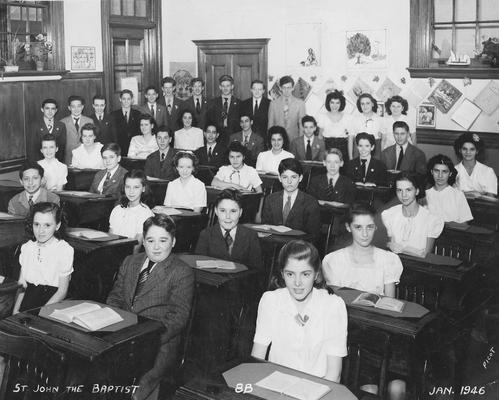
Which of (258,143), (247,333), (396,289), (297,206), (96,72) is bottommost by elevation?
(247,333)

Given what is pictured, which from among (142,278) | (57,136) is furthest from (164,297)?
(57,136)

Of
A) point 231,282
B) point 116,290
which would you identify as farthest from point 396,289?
point 116,290

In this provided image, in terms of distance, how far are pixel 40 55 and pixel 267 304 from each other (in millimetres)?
5611

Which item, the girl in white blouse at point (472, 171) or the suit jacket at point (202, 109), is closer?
the girl in white blouse at point (472, 171)

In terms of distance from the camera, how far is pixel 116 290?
3211 mm

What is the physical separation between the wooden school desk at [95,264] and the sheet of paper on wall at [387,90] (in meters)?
4.47

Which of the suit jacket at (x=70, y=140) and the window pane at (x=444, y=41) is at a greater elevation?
the window pane at (x=444, y=41)

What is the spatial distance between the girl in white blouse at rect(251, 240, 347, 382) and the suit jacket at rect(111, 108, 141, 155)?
5.34 m

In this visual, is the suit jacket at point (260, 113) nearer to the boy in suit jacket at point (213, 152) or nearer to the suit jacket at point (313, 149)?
the suit jacket at point (313, 149)

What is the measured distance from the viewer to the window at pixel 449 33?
22.9 feet

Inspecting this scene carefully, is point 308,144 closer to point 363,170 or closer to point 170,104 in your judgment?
point 363,170

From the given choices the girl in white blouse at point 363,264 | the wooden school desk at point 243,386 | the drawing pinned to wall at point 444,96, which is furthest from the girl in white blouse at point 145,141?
the wooden school desk at point 243,386

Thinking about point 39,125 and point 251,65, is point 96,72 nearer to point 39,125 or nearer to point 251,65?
point 39,125

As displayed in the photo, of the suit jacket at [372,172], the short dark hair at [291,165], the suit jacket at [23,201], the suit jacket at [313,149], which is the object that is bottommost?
the suit jacket at [23,201]
